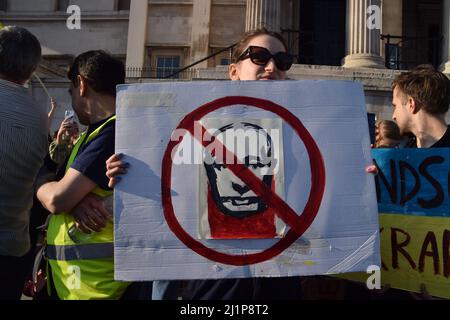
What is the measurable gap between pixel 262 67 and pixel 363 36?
15.3 metres

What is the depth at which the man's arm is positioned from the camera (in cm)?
278

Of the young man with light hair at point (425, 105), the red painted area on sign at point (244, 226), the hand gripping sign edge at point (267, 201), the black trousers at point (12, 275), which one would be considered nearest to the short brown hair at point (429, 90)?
the young man with light hair at point (425, 105)

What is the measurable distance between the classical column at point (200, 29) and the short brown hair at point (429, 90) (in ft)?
65.5

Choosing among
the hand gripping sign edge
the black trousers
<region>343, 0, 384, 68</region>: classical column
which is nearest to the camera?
the hand gripping sign edge

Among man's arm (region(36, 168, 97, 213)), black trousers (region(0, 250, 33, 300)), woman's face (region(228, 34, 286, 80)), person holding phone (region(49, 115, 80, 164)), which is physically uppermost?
woman's face (region(228, 34, 286, 80))

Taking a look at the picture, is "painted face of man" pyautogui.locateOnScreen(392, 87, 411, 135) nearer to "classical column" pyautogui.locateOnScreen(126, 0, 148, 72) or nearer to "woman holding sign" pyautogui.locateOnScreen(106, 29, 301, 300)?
"woman holding sign" pyautogui.locateOnScreen(106, 29, 301, 300)

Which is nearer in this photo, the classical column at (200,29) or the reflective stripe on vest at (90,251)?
the reflective stripe on vest at (90,251)

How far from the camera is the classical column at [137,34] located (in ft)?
77.7

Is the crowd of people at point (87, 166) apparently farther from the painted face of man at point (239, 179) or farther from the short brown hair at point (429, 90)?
the painted face of man at point (239, 179)

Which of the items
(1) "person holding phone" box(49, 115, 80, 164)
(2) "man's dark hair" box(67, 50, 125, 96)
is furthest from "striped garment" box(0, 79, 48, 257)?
(1) "person holding phone" box(49, 115, 80, 164)

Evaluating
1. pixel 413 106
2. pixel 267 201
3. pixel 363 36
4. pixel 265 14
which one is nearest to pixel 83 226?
pixel 267 201

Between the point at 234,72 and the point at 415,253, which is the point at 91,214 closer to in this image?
the point at 234,72

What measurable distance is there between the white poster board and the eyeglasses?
0.29m
